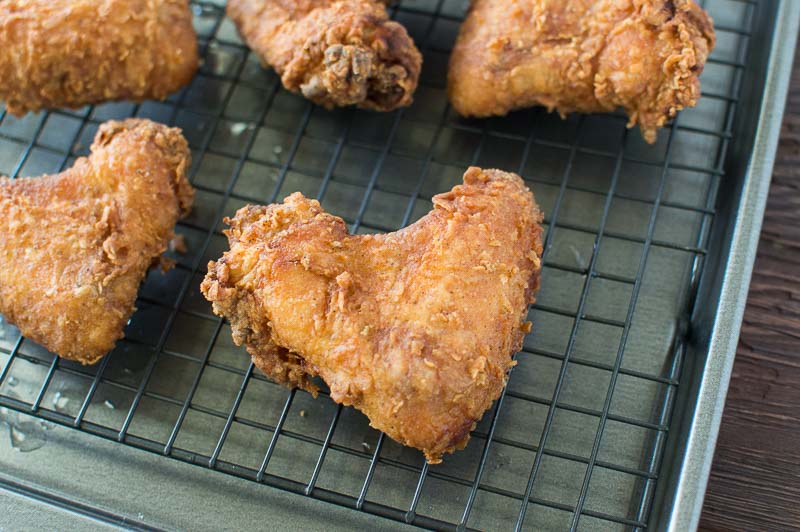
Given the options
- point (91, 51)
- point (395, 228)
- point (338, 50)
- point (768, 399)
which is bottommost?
point (768, 399)

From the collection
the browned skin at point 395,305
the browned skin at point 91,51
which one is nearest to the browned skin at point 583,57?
the browned skin at point 395,305

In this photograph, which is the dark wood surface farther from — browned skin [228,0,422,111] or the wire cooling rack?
browned skin [228,0,422,111]

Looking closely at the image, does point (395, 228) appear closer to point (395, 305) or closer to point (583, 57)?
point (395, 305)

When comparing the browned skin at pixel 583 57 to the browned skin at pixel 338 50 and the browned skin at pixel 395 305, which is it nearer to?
the browned skin at pixel 338 50

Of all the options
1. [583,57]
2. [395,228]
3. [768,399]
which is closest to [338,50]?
[395,228]

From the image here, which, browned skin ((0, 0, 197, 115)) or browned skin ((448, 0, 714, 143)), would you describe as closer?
browned skin ((448, 0, 714, 143))

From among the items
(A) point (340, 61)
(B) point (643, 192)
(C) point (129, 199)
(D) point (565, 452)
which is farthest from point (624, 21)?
(C) point (129, 199)

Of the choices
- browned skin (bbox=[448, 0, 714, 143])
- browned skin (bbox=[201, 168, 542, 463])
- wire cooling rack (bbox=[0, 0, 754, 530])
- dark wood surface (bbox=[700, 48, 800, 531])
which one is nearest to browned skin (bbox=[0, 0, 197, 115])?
wire cooling rack (bbox=[0, 0, 754, 530])

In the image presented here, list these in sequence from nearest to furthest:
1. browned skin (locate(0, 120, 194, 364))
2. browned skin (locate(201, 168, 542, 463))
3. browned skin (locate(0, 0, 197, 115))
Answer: browned skin (locate(201, 168, 542, 463))
browned skin (locate(0, 120, 194, 364))
browned skin (locate(0, 0, 197, 115))
